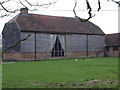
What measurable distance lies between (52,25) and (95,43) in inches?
414

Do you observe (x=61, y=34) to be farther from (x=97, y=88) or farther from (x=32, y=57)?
(x=97, y=88)

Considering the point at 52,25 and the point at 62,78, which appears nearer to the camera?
the point at 62,78

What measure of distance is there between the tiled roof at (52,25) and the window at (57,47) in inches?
67.9

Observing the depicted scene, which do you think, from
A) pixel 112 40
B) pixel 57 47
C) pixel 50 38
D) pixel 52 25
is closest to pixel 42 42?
pixel 50 38

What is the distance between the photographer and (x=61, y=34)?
43.5 metres

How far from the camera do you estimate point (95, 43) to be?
1891 inches

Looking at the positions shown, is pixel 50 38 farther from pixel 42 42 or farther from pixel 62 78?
pixel 62 78

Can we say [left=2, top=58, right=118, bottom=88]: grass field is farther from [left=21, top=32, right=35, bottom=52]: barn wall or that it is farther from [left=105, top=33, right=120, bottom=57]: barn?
[left=105, top=33, right=120, bottom=57]: barn

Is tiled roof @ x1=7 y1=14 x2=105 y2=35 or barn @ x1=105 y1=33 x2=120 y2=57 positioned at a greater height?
tiled roof @ x1=7 y1=14 x2=105 y2=35

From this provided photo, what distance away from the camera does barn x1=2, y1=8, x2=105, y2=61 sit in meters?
39.2

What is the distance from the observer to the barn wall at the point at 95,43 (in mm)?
47031

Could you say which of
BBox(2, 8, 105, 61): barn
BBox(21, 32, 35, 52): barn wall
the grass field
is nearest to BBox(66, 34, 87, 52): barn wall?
BBox(2, 8, 105, 61): barn

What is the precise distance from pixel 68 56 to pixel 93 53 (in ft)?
20.9

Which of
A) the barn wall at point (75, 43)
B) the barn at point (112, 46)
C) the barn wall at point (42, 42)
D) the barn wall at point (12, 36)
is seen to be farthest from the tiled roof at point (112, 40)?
the barn wall at point (12, 36)
